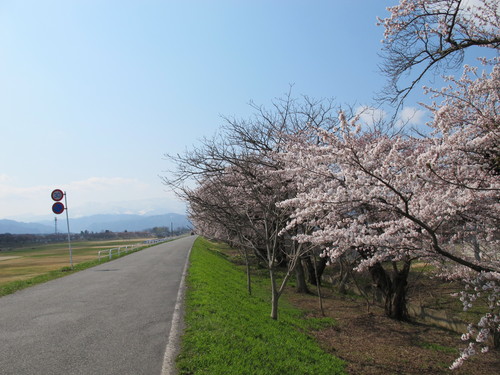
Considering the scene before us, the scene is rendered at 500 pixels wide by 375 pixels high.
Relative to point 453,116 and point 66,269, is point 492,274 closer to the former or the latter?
point 453,116

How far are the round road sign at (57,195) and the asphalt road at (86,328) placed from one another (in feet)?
21.7

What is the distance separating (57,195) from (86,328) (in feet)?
40.3

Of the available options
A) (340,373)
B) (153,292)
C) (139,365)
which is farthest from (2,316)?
(340,373)

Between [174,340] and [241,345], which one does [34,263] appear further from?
[241,345]

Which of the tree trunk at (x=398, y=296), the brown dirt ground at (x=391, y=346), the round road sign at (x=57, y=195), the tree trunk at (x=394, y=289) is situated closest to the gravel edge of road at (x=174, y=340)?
the brown dirt ground at (x=391, y=346)

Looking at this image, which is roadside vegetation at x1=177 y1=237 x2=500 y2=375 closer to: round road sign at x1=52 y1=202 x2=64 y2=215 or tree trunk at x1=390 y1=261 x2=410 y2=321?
tree trunk at x1=390 y1=261 x2=410 y2=321

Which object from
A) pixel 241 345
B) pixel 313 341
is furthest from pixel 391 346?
pixel 241 345

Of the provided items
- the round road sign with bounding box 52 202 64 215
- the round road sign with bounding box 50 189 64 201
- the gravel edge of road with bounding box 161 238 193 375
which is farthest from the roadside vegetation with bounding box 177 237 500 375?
the round road sign with bounding box 50 189 64 201

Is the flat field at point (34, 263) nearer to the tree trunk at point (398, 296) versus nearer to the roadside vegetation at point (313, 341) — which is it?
the roadside vegetation at point (313, 341)

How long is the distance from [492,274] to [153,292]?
8565 millimetres

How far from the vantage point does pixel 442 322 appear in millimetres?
11352

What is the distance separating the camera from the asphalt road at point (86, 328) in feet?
15.6

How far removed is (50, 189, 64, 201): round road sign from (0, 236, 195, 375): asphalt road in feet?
21.7

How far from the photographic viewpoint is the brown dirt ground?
748cm
